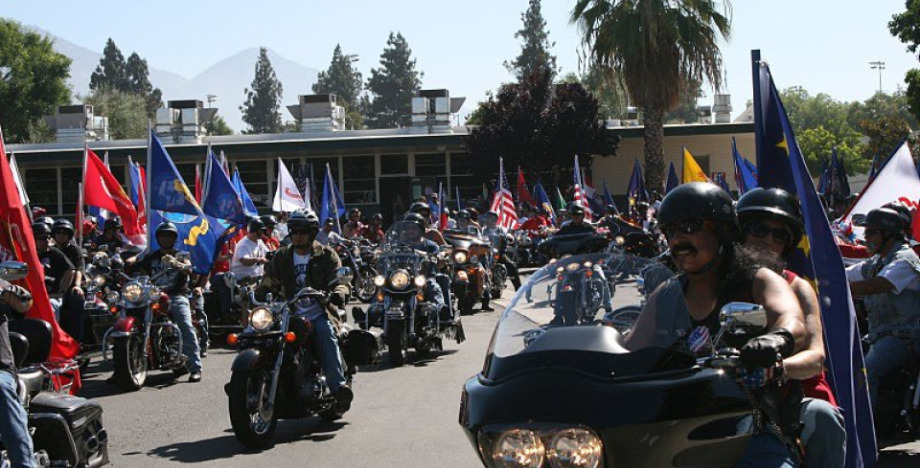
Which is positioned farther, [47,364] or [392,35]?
[392,35]

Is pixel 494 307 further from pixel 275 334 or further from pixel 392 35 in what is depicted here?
pixel 392 35

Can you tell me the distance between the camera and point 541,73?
160 ft

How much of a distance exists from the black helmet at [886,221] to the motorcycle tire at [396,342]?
6565 mm

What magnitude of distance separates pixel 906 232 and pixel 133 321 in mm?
7469

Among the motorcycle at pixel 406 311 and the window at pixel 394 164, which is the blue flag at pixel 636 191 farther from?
the motorcycle at pixel 406 311

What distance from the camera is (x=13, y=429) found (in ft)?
20.1

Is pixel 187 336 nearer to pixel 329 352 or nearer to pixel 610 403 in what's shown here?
pixel 329 352

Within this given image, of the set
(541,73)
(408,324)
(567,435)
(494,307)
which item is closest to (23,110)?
(541,73)

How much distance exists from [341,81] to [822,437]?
130 m

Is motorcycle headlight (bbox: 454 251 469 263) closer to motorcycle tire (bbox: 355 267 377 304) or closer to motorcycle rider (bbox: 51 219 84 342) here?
motorcycle tire (bbox: 355 267 377 304)

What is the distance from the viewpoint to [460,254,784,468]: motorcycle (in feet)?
10.7

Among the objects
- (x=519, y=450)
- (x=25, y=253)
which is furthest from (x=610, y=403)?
(x=25, y=253)

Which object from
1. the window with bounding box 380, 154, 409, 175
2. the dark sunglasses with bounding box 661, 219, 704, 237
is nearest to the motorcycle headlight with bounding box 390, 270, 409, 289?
the dark sunglasses with bounding box 661, 219, 704, 237

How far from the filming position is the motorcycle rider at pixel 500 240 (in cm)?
2330
